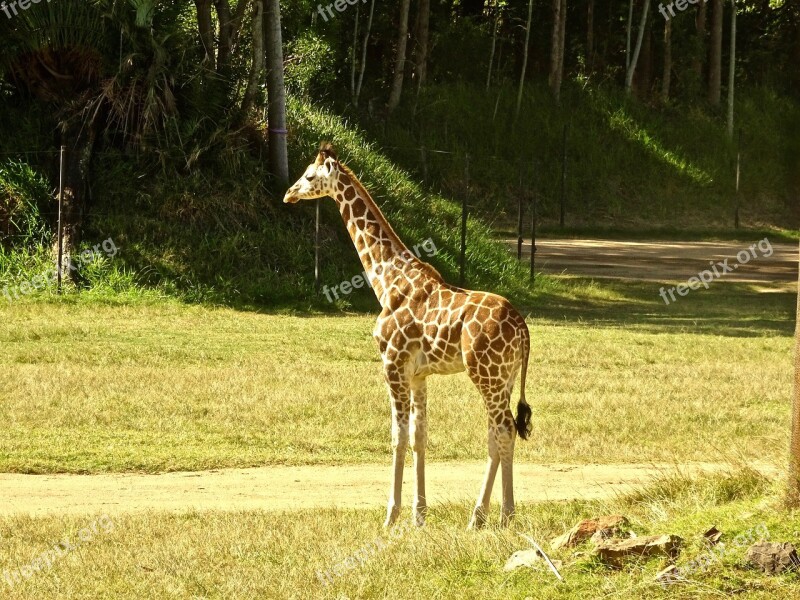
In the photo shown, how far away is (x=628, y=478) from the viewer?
32.9 ft

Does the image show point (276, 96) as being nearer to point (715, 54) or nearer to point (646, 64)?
point (715, 54)

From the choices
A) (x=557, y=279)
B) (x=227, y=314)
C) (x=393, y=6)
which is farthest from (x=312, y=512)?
(x=393, y=6)

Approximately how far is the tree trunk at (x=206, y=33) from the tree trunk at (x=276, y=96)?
49.0 inches

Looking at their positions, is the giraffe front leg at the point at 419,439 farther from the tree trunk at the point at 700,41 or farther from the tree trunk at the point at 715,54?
the tree trunk at the point at 700,41

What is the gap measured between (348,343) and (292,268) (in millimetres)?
4634

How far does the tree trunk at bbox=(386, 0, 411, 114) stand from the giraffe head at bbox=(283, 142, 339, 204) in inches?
1027

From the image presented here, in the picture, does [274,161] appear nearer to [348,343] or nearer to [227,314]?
[227,314]

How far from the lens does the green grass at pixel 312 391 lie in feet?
35.9

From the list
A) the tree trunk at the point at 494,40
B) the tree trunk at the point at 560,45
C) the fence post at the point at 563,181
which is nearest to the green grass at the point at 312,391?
the fence post at the point at 563,181

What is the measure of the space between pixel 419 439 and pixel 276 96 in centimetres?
1421

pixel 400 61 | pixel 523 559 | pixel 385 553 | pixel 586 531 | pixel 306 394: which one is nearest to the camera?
pixel 523 559

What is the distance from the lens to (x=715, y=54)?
137 feet

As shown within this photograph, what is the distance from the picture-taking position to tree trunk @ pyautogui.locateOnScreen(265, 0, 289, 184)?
21.2 meters

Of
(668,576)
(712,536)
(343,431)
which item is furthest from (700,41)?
(668,576)
